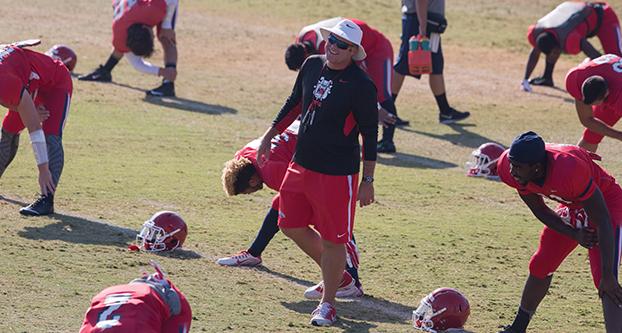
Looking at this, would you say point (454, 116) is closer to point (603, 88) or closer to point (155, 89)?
point (155, 89)

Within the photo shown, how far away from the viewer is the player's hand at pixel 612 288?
7.33 m

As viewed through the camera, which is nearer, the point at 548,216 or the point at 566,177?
the point at 566,177

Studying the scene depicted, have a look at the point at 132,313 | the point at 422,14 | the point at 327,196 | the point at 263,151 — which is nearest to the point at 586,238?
the point at 327,196

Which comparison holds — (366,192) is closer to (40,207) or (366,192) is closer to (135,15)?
(40,207)

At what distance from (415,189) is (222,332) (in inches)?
209

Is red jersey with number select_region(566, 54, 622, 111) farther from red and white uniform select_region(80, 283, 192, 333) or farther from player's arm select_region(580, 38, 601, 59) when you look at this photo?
player's arm select_region(580, 38, 601, 59)

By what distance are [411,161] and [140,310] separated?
878 cm

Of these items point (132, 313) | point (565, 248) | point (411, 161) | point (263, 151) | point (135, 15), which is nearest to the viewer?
point (132, 313)

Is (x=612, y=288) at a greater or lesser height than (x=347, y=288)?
greater

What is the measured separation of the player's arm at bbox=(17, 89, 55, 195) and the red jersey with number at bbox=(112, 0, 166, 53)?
256 inches

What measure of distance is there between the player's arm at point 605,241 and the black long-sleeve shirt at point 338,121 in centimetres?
152

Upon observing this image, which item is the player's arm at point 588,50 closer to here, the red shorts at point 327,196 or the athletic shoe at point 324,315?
the red shorts at point 327,196

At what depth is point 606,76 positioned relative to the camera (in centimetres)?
1066

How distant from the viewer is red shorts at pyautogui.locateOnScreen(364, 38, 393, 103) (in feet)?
44.2
